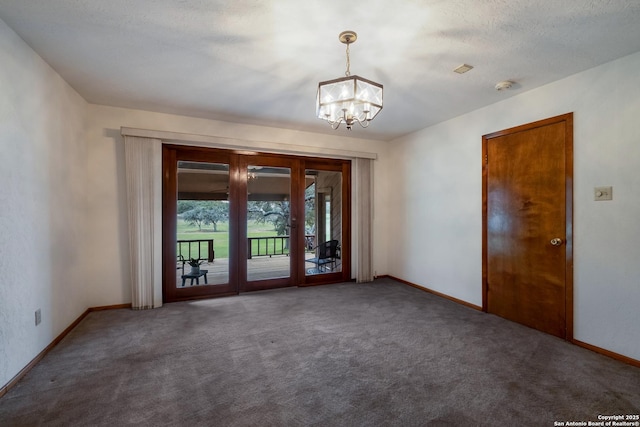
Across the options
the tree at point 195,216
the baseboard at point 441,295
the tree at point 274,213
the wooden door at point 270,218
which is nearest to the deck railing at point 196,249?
the tree at point 195,216

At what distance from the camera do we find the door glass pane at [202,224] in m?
3.94

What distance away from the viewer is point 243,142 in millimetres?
4027

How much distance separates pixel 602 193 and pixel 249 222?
4052mm

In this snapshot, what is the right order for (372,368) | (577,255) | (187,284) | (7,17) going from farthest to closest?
(187,284) < (577,255) < (372,368) < (7,17)

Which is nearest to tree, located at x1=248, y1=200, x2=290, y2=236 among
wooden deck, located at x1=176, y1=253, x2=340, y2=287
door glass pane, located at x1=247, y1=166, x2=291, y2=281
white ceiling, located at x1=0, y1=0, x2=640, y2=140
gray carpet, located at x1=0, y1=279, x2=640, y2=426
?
door glass pane, located at x1=247, y1=166, x2=291, y2=281

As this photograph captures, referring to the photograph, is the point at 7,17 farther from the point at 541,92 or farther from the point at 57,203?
the point at 541,92

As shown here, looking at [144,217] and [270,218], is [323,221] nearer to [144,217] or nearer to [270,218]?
[270,218]

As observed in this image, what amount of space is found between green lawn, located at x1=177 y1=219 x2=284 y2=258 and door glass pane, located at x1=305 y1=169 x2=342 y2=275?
696 millimetres

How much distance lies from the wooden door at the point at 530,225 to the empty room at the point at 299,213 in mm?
24

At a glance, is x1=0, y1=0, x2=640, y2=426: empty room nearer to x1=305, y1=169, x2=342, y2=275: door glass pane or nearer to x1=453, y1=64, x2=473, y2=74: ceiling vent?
x1=453, y1=64, x2=473, y2=74: ceiling vent

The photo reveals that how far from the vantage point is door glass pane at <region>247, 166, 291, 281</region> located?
4.35m

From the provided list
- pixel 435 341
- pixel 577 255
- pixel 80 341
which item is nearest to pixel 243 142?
pixel 80 341

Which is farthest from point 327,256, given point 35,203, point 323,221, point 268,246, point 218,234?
point 35,203

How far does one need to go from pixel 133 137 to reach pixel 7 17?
1.67m
